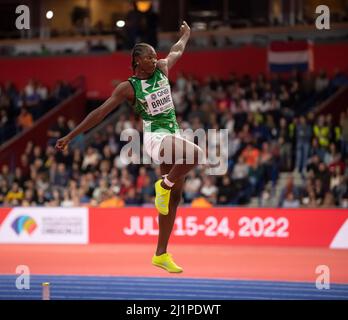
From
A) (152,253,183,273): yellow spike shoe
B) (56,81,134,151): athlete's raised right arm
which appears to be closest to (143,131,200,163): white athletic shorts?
(56,81,134,151): athlete's raised right arm

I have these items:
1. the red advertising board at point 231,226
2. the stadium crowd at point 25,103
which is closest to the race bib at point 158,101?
the red advertising board at point 231,226

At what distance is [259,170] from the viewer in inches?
771

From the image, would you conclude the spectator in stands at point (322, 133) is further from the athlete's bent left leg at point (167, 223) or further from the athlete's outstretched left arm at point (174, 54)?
the athlete's bent left leg at point (167, 223)

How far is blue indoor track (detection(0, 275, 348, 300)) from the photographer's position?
31.3ft

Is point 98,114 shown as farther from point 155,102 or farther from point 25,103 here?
point 25,103

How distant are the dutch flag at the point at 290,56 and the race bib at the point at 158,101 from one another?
1429cm

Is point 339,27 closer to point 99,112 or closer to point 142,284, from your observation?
point 142,284

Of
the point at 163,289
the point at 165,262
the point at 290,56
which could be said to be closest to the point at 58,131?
the point at 290,56

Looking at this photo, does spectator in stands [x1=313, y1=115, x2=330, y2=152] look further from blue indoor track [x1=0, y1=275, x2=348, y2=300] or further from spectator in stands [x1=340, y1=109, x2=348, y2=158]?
blue indoor track [x1=0, y1=275, x2=348, y2=300]

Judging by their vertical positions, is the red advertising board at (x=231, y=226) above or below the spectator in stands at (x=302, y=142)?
below

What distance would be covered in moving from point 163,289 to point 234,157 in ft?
33.1

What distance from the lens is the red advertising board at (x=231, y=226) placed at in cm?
1748

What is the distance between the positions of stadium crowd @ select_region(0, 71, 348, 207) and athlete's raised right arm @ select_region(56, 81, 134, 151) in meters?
9.82

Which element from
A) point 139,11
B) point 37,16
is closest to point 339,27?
point 139,11
